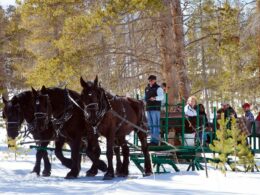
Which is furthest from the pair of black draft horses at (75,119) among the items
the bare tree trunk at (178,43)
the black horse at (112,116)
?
the bare tree trunk at (178,43)

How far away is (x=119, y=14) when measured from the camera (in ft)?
39.8

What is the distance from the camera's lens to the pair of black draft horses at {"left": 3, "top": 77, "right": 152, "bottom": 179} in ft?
29.7

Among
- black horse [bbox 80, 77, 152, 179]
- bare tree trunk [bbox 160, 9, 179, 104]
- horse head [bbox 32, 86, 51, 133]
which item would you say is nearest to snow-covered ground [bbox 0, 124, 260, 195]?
black horse [bbox 80, 77, 152, 179]

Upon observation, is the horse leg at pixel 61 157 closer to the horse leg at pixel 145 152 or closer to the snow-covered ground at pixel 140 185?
the snow-covered ground at pixel 140 185

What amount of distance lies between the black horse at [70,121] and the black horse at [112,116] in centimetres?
31

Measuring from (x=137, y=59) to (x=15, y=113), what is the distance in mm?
5165

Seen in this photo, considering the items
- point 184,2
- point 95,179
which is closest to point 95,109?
point 95,179

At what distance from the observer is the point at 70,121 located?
31.4 ft

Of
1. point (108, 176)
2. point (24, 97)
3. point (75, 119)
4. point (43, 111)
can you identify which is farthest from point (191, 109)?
point (24, 97)

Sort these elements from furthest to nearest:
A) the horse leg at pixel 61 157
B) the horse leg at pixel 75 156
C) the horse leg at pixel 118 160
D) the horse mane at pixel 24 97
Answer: the horse leg at pixel 118 160
the horse leg at pixel 61 157
the horse mane at pixel 24 97
the horse leg at pixel 75 156

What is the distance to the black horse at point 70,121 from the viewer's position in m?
9.39

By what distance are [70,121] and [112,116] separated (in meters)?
0.83

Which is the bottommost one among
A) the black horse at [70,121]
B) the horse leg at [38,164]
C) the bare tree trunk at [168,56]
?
the horse leg at [38,164]

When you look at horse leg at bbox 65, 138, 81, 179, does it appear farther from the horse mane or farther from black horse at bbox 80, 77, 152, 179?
the horse mane
